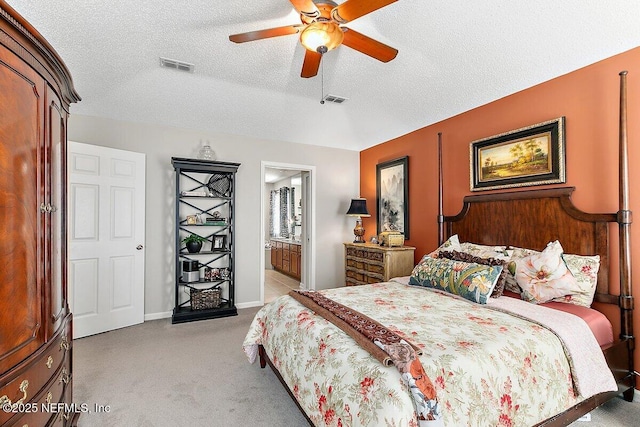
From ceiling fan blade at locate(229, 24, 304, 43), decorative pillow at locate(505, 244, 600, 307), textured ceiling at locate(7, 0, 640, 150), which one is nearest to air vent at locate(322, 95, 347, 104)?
textured ceiling at locate(7, 0, 640, 150)

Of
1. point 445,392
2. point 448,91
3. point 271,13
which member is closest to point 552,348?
point 445,392

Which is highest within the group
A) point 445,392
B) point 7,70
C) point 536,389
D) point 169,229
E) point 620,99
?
point 620,99

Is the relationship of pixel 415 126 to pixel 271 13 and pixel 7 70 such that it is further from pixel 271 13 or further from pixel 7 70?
pixel 7 70

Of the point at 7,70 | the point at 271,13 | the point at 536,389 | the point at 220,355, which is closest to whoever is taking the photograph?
the point at 7,70

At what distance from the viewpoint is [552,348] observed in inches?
69.0

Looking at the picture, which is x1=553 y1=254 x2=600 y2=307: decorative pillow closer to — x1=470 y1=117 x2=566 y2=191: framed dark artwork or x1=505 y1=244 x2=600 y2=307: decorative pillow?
x1=505 y1=244 x2=600 y2=307: decorative pillow

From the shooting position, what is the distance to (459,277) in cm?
245

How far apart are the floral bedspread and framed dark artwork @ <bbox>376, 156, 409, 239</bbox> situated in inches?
88.9

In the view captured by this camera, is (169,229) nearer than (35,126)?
No

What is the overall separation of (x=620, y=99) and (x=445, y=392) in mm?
2394

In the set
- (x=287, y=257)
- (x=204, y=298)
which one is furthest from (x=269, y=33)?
(x=287, y=257)

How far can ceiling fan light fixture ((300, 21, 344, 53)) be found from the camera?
1717 millimetres

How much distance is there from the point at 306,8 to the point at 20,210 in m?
1.57

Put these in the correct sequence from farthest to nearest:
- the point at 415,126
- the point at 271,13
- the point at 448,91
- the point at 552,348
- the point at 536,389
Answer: the point at 415,126, the point at 448,91, the point at 271,13, the point at 552,348, the point at 536,389
